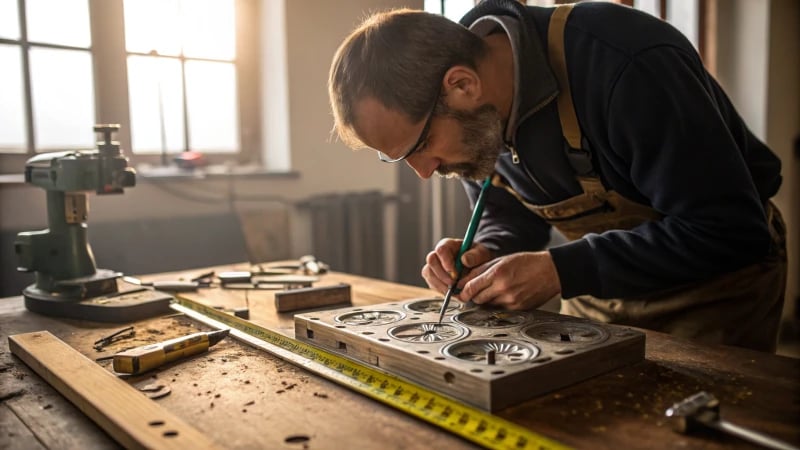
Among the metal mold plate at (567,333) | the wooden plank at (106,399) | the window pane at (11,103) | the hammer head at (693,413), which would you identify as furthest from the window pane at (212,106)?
the hammer head at (693,413)

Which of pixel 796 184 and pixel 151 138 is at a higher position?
pixel 151 138

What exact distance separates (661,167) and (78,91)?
8.67 ft

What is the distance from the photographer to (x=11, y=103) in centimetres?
279

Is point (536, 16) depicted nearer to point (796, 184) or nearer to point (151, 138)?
point (151, 138)

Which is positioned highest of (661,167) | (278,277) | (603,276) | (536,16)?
(536,16)

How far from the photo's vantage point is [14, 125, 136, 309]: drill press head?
1.62 m

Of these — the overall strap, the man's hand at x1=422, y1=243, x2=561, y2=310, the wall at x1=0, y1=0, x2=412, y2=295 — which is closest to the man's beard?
the overall strap

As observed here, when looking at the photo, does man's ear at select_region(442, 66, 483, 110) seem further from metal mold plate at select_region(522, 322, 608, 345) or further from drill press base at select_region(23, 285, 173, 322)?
drill press base at select_region(23, 285, 173, 322)

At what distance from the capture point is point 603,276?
51.0 inches

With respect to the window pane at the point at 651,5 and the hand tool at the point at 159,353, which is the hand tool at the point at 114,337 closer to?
the hand tool at the point at 159,353

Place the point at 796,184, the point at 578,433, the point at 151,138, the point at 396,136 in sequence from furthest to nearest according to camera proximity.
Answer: the point at 796,184
the point at 151,138
the point at 396,136
the point at 578,433

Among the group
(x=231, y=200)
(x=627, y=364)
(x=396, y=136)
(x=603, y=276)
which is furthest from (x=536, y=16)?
(x=231, y=200)

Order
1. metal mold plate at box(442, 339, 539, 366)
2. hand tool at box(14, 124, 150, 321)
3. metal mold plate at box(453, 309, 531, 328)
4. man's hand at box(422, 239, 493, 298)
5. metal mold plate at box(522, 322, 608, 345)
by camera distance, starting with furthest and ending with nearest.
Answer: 1. hand tool at box(14, 124, 150, 321)
2. man's hand at box(422, 239, 493, 298)
3. metal mold plate at box(453, 309, 531, 328)
4. metal mold plate at box(522, 322, 608, 345)
5. metal mold plate at box(442, 339, 539, 366)

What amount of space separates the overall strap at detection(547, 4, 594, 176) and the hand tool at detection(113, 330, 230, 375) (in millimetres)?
858
